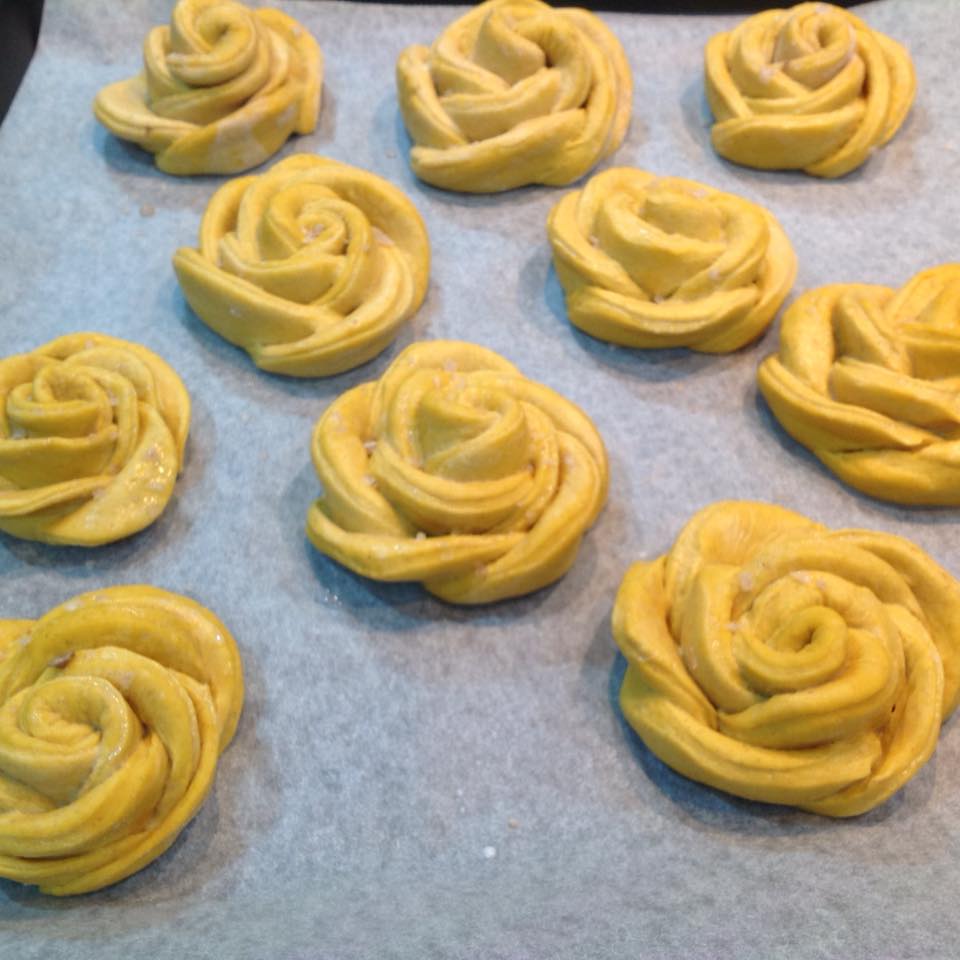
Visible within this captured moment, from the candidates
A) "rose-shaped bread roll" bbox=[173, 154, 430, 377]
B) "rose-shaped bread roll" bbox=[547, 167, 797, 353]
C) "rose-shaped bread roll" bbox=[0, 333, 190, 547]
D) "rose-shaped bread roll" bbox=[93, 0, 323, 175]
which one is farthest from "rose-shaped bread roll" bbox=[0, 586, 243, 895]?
"rose-shaped bread roll" bbox=[93, 0, 323, 175]

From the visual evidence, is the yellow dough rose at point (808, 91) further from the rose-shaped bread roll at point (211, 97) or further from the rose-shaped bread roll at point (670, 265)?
the rose-shaped bread roll at point (211, 97)

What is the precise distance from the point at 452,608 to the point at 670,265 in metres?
0.75

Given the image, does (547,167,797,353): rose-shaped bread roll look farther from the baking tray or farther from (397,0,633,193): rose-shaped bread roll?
(397,0,633,193): rose-shaped bread roll

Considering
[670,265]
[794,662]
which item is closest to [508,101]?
[670,265]

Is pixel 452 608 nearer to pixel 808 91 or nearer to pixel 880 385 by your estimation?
pixel 880 385

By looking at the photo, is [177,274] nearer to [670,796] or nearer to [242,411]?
[242,411]

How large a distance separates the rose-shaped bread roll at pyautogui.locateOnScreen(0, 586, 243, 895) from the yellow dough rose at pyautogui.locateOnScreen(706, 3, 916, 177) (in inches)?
59.5

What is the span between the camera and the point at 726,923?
111 cm

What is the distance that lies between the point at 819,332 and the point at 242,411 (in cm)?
107

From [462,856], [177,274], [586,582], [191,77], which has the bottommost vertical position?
[462,856]

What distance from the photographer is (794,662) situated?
4.09 feet

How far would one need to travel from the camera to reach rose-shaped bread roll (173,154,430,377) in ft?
5.54

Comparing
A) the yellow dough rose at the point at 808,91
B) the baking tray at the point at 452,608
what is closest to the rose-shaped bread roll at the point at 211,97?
the baking tray at the point at 452,608

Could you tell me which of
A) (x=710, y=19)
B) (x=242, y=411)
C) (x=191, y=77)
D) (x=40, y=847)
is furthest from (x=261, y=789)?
(x=710, y=19)
